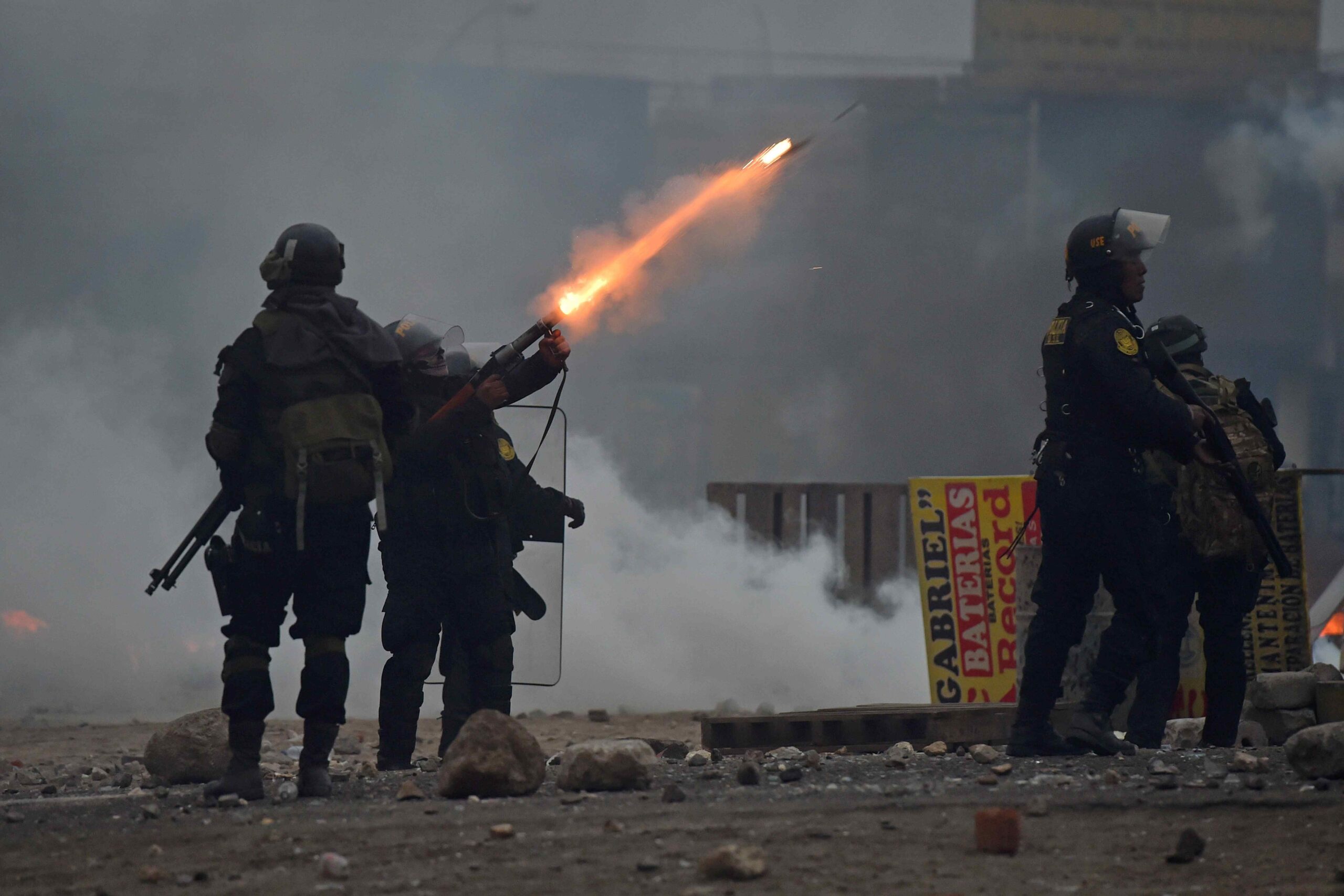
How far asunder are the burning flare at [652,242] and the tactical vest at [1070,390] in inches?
54.1

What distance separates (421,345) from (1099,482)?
222 centimetres

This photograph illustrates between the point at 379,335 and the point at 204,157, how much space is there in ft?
37.2

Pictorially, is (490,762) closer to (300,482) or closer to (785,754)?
(300,482)

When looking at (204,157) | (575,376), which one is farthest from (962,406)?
(204,157)

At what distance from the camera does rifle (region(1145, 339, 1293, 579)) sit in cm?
495

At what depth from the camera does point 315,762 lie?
14.2 ft

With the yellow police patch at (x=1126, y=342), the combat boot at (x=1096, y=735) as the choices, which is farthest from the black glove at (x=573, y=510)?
the yellow police patch at (x=1126, y=342)

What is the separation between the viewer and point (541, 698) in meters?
9.52

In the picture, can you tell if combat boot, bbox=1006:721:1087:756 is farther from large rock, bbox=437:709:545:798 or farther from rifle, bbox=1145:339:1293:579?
large rock, bbox=437:709:545:798

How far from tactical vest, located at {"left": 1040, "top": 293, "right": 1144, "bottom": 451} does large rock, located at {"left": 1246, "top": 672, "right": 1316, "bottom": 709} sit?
1762mm

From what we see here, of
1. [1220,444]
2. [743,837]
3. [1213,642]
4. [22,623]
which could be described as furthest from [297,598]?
[22,623]

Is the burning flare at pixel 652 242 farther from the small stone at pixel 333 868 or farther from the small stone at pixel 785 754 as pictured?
Result: the small stone at pixel 333 868

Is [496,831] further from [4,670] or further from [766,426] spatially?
[766,426]

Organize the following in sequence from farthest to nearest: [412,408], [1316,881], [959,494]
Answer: [959,494], [412,408], [1316,881]
